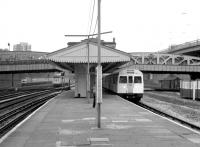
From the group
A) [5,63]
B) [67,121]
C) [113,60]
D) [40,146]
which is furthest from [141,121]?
[5,63]

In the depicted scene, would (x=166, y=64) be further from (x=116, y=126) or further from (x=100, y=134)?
(x=100, y=134)

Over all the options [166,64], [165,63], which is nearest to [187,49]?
[165,63]

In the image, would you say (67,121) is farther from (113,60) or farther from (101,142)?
(113,60)

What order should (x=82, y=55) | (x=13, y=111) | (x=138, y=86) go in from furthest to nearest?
(x=138, y=86)
(x=82, y=55)
(x=13, y=111)

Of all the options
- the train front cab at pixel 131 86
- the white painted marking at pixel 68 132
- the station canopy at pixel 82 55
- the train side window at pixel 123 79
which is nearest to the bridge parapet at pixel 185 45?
the train front cab at pixel 131 86

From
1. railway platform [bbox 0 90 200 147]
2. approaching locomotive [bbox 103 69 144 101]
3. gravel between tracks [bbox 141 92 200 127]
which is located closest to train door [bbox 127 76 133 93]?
approaching locomotive [bbox 103 69 144 101]

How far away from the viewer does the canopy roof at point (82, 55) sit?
3198 cm

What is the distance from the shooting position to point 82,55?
1266 inches

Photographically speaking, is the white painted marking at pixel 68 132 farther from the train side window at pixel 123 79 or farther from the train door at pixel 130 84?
the train side window at pixel 123 79

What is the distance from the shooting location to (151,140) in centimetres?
1145

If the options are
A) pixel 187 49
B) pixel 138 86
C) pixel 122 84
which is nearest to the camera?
pixel 138 86

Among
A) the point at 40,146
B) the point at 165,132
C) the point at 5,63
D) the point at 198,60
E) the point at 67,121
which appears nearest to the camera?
the point at 40,146

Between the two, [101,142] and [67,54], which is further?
[67,54]

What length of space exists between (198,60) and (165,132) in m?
68.8
